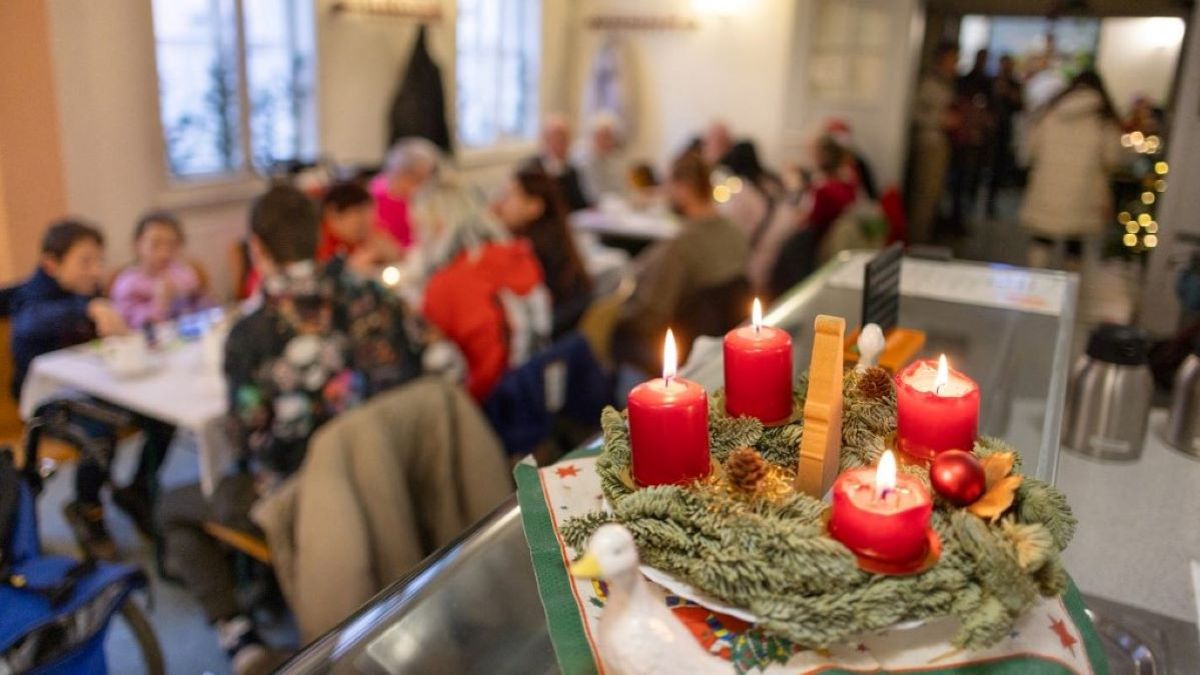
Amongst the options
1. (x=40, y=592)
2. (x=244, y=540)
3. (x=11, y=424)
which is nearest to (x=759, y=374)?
(x=40, y=592)

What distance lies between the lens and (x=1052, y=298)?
5.76 feet

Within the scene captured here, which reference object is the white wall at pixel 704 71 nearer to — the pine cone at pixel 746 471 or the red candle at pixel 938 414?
the red candle at pixel 938 414

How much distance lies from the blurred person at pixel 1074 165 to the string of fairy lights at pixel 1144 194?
110 mm

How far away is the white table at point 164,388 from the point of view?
2.27 meters

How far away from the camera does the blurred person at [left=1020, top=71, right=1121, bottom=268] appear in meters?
4.92

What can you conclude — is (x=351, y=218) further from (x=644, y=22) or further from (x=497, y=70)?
(x=644, y=22)

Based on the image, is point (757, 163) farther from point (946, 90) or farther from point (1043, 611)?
point (1043, 611)

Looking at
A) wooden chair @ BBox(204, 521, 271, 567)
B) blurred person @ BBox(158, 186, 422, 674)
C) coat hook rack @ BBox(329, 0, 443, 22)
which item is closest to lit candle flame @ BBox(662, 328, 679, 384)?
blurred person @ BBox(158, 186, 422, 674)

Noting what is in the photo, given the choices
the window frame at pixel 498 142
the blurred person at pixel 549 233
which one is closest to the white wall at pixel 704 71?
the window frame at pixel 498 142

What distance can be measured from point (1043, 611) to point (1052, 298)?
1193mm

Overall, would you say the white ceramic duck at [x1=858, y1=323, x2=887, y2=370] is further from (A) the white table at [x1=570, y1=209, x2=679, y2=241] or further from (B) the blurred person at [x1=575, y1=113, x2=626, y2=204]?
(B) the blurred person at [x1=575, y1=113, x2=626, y2=204]

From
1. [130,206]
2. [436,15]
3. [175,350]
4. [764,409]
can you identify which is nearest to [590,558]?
[764,409]

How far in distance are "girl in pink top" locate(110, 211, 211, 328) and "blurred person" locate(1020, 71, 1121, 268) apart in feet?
14.7

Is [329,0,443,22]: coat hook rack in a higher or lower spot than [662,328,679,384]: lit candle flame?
higher
